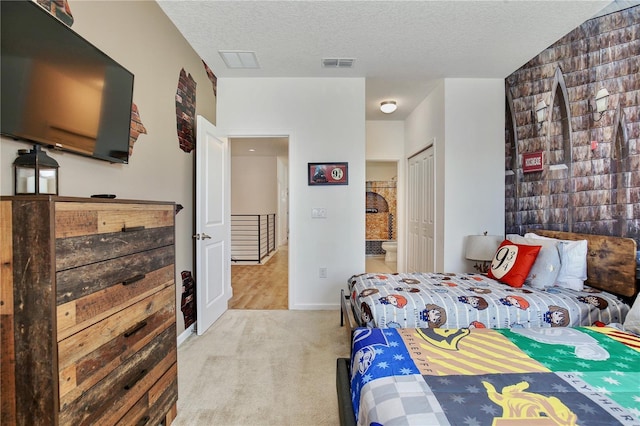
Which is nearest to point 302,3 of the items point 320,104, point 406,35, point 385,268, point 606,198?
point 406,35

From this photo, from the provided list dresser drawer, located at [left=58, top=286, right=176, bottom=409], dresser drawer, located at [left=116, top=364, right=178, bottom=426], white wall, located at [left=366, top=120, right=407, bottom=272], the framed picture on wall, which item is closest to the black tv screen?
dresser drawer, located at [left=58, top=286, right=176, bottom=409]

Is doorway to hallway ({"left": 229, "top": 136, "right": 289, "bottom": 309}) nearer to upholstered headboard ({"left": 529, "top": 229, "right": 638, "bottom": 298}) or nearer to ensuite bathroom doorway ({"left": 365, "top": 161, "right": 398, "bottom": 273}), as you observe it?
ensuite bathroom doorway ({"left": 365, "top": 161, "right": 398, "bottom": 273})

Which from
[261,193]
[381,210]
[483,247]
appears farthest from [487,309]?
[261,193]

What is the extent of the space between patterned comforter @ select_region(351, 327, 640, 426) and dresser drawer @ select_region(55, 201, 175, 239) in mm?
1191

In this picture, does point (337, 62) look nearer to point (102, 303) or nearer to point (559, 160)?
point (559, 160)

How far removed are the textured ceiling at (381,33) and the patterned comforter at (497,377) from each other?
2343mm

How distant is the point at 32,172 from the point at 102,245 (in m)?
0.46

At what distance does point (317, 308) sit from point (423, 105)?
316cm

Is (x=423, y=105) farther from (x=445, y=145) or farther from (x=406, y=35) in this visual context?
(x=406, y=35)

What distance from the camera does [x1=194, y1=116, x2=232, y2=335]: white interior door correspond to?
274 cm

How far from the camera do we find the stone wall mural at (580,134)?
2.09m

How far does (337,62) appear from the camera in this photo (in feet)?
9.93

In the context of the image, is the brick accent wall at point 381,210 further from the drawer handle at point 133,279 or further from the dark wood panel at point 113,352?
the drawer handle at point 133,279

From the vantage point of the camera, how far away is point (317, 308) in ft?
11.2
